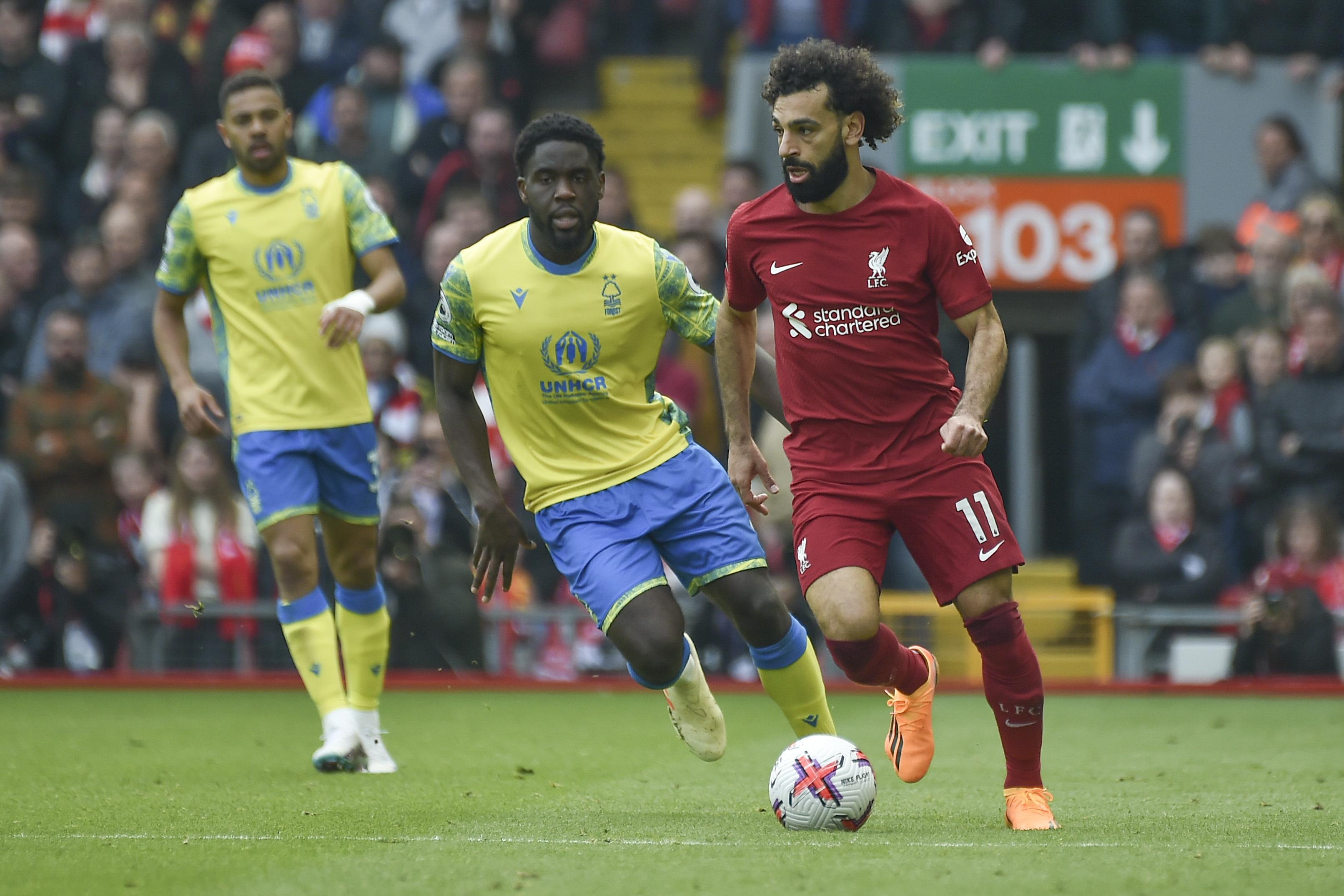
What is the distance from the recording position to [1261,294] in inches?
488

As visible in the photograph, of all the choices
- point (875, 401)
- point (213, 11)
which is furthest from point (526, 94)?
point (875, 401)

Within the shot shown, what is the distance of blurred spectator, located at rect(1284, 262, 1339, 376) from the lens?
11500 millimetres

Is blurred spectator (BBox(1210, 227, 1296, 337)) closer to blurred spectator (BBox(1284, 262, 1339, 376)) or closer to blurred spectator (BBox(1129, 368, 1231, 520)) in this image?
blurred spectator (BBox(1284, 262, 1339, 376))

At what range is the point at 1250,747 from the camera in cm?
862

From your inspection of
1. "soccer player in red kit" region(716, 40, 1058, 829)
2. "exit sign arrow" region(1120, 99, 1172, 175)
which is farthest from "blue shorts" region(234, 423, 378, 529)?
"exit sign arrow" region(1120, 99, 1172, 175)

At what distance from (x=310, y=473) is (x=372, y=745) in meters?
1.11

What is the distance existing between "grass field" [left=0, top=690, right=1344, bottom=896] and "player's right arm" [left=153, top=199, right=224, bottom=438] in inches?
58.8

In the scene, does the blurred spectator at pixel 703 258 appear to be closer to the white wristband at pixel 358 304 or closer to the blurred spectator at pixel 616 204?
the blurred spectator at pixel 616 204

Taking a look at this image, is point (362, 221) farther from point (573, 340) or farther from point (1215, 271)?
point (1215, 271)

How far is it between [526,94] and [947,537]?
10.0 meters

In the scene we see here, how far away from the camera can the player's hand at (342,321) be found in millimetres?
7637

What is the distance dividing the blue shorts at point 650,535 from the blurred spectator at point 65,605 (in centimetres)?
554

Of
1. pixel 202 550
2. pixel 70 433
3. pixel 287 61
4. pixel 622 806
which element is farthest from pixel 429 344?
pixel 622 806

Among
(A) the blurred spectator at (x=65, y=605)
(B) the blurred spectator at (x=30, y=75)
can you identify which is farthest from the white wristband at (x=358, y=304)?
(B) the blurred spectator at (x=30, y=75)
